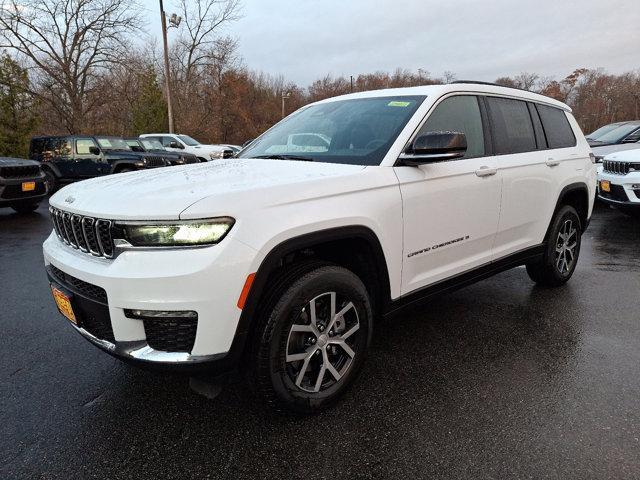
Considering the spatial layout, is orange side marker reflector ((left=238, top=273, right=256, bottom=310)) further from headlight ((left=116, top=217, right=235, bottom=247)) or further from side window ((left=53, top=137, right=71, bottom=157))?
side window ((left=53, top=137, right=71, bottom=157))

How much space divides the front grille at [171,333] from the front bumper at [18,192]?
8.36 meters

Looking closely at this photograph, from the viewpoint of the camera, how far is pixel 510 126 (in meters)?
3.53

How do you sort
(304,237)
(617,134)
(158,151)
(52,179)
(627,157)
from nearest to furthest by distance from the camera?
(304,237)
(627,157)
(617,134)
(52,179)
(158,151)

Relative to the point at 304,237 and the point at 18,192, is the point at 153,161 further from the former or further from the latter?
the point at 304,237

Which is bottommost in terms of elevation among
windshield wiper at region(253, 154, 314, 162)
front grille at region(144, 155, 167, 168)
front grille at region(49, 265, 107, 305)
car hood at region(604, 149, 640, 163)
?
front grille at region(49, 265, 107, 305)

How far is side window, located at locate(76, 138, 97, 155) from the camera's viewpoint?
1194cm

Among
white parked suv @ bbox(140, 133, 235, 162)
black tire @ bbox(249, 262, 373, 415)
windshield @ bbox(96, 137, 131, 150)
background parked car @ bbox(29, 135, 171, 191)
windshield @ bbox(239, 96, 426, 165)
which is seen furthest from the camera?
white parked suv @ bbox(140, 133, 235, 162)

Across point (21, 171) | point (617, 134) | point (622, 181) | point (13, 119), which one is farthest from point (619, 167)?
point (13, 119)

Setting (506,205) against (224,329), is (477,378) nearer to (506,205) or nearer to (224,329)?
(506,205)

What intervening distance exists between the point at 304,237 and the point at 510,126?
2353 mm

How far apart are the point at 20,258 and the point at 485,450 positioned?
19.9 ft

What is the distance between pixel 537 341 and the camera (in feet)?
10.5

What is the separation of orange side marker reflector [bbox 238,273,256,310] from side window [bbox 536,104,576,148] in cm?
329

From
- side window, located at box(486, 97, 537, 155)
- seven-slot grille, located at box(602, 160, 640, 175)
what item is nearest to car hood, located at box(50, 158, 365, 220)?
side window, located at box(486, 97, 537, 155)
